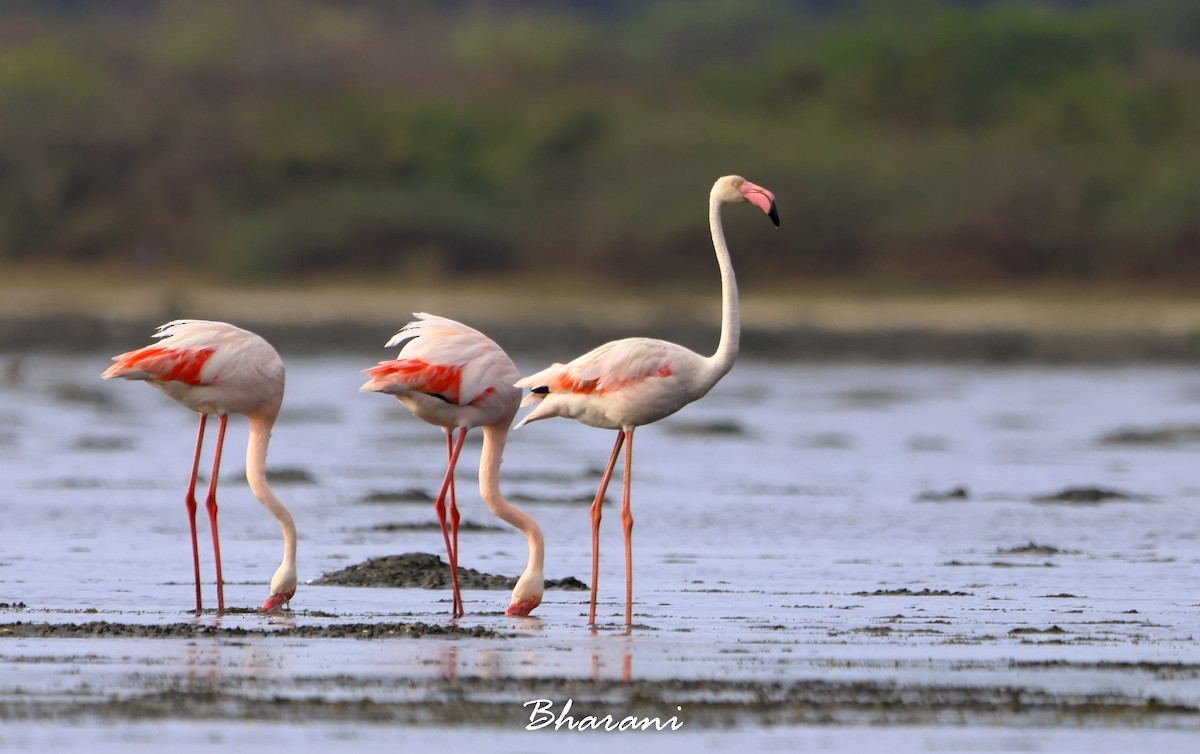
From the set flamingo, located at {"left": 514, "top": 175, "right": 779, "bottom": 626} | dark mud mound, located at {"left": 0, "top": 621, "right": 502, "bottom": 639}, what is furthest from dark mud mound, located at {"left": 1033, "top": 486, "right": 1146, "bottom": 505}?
dark mud mound, located at {"left": 0, "top": 621, "right": 502, "bottom": 639}

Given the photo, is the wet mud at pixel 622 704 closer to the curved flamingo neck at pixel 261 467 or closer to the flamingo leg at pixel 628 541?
the flamingo leg at pixel 628 541

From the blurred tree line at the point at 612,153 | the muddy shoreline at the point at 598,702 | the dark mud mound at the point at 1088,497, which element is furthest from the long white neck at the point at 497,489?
the blurred tree line at the point at 612,153

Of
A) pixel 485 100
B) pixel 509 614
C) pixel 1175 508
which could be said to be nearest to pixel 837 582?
pixel 509 614

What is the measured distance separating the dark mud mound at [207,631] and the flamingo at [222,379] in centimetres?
83

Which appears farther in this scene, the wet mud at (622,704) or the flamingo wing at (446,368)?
the flamingo wing at (446,368)

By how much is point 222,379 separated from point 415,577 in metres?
1.50

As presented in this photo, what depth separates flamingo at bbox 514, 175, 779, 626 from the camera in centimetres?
1099

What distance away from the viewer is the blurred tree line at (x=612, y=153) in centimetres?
4278

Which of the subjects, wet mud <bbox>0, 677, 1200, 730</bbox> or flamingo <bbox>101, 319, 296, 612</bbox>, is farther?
flamingo <bbox>101, 319, 296, 612</bbox>

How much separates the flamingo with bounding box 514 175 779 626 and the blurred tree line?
31018 millimetres

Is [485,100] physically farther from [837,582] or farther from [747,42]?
[837,582]

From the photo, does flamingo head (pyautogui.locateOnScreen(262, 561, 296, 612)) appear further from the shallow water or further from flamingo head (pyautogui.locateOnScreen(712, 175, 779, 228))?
flamingo head (pyautogui.locateOnScreen(712, 175, 779, 228))

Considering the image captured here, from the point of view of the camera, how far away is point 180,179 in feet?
154

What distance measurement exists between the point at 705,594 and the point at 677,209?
32660 millimetres
